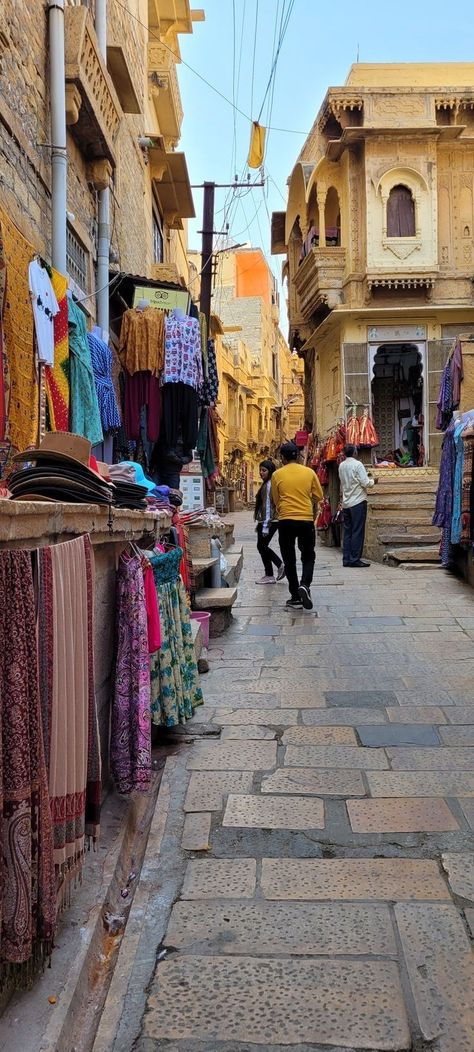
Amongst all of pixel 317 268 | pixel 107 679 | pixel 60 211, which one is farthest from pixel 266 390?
Answer: pixel 107 679

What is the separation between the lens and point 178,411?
324 inches

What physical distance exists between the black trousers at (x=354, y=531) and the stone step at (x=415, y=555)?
2.00ft

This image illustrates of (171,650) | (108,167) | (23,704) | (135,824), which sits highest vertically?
(108,167)

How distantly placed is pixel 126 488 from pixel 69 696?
67.6 inches

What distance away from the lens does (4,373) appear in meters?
4.44

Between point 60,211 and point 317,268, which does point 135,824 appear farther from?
point 317,268

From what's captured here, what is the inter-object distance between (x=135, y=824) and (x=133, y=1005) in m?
1.18

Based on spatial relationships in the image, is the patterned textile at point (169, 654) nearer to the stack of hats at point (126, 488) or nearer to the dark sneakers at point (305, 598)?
the stack of hats at point (126, 488)

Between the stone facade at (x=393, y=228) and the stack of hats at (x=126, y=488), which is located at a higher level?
the stone facade at (x=393, y=228)

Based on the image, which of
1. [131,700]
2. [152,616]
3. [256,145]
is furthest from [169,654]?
[256,145]

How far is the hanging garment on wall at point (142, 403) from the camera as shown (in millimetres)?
8078

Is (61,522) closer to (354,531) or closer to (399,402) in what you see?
(354,531)

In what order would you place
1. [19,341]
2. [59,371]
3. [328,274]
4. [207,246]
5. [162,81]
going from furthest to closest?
[328,274] < [207,246] < [162,81] < [59,371] < [19,341]

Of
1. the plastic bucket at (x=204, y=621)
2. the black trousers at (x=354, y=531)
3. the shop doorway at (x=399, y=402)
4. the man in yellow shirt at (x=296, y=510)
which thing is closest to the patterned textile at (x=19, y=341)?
the plastic bucket at (x=204, y=621)
